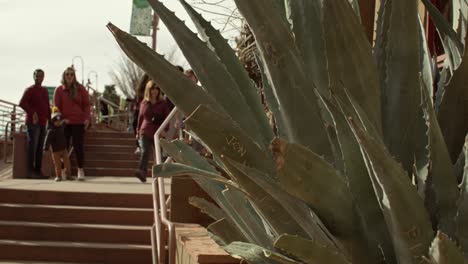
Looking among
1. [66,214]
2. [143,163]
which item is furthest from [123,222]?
[143,163]

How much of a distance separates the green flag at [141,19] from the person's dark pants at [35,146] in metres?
7.32

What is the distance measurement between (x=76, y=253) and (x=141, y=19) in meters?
12.5

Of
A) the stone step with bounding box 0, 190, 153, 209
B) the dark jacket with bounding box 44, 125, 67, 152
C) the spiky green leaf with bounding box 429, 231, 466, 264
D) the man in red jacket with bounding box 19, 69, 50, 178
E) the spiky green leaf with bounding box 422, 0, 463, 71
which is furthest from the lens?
the man in red jacket with bounding box 19, 69, 50, 178

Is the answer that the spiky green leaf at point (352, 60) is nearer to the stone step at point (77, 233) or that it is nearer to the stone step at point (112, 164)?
the stone step at point (77, 233)

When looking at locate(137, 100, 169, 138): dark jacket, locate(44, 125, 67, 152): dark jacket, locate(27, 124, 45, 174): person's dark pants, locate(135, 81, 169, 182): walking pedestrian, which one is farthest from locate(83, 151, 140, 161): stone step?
locate(137, 100, 169, 138): dark jacket

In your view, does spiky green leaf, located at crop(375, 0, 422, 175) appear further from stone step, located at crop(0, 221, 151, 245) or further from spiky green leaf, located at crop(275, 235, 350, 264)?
stone step, located at crop(0, 221, 151, 245)

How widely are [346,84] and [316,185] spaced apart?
1.12 feet

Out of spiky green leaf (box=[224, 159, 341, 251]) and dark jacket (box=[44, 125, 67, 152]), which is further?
dark jacket (box=[44, 125, 67, 152])

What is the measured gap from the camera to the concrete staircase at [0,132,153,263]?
1105 cm

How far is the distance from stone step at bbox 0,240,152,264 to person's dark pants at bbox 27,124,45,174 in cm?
430

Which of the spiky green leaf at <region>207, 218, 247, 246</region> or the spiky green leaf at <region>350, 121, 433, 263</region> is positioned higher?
the spiky green leaf at <region>350, 121, 433, 263</region>

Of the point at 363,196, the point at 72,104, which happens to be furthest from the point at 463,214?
the point at 72,104

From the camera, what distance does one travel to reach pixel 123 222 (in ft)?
39.5

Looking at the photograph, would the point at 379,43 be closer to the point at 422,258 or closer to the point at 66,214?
the point at 422,258
